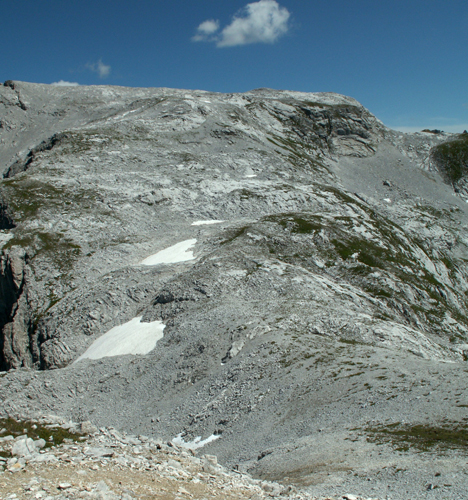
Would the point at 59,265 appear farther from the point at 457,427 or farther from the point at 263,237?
the point at 457,427

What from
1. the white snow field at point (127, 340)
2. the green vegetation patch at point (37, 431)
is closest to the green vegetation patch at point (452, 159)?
the white snow field at point (127, 340)

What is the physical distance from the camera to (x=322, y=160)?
118 m

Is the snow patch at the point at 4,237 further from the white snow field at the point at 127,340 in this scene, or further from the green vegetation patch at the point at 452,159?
the green vegetation patch at the point at 452,159

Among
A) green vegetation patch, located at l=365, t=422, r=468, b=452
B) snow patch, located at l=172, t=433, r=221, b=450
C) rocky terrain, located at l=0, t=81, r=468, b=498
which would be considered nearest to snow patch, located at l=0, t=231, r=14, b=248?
rocky terrain, located at l=0, t=81, r=468, b=498

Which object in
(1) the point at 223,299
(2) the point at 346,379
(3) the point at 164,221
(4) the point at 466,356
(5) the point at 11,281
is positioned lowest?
(4) the point at 466,356

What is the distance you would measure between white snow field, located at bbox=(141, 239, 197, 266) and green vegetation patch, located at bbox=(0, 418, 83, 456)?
35.0 m

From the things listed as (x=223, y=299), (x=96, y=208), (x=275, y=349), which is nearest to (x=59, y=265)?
(x=96, y=208)

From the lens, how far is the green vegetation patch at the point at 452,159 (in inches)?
4897

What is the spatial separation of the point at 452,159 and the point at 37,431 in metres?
141

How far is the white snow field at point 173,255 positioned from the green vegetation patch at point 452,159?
9943 centimetres

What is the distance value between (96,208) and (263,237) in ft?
93.4

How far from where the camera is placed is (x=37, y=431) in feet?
53.8

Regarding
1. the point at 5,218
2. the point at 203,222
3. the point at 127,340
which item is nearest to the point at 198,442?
the point at 127,340

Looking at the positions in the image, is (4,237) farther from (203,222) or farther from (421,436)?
(421,436)
